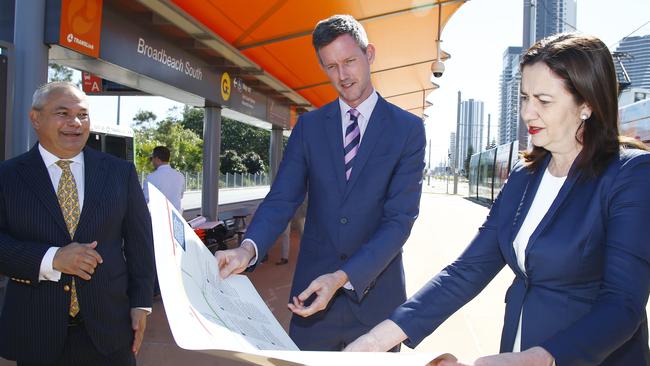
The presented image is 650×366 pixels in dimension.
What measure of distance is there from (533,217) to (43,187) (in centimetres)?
197

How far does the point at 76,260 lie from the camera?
2270 millimetres

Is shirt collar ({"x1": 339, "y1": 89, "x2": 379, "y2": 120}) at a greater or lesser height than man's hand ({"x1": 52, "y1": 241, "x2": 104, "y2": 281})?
greater

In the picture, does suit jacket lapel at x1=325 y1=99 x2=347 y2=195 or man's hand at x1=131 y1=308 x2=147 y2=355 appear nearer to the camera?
suit jacket lapel at x1=325 y1=99 x2=347 y2=195

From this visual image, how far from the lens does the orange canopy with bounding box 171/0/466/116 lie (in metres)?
5.83

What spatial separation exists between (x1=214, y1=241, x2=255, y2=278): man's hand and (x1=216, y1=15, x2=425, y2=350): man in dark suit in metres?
A: 0.17

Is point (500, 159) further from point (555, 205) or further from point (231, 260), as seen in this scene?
point (231, 260)

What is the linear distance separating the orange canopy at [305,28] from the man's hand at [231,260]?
4.01 metres

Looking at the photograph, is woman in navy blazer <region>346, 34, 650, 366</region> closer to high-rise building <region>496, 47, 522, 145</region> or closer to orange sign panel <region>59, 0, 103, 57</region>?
orange sign panel <region>59, 0, 103, 57</region>

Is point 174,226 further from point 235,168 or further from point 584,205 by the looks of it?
point 235,168

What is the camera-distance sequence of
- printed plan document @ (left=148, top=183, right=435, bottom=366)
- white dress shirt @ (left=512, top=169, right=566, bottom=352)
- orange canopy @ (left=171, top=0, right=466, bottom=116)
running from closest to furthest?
printed plan document @ (left=148, top=183, right=435, bottom=366)
white dress shirt @ (left=512, top=169, right=566, bottom=352)
orange canopy @ (left=171, top=0, right=466, bottom=116)

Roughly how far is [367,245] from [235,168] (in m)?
52.9

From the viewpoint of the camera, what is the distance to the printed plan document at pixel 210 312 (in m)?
0.97

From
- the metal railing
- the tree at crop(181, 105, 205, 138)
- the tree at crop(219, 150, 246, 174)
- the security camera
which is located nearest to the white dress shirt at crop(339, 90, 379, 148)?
the security camera

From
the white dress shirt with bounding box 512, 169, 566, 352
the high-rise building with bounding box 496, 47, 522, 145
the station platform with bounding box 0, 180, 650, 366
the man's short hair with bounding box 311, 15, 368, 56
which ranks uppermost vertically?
the high-rise building with bounding box 496, 47, 522, 145
